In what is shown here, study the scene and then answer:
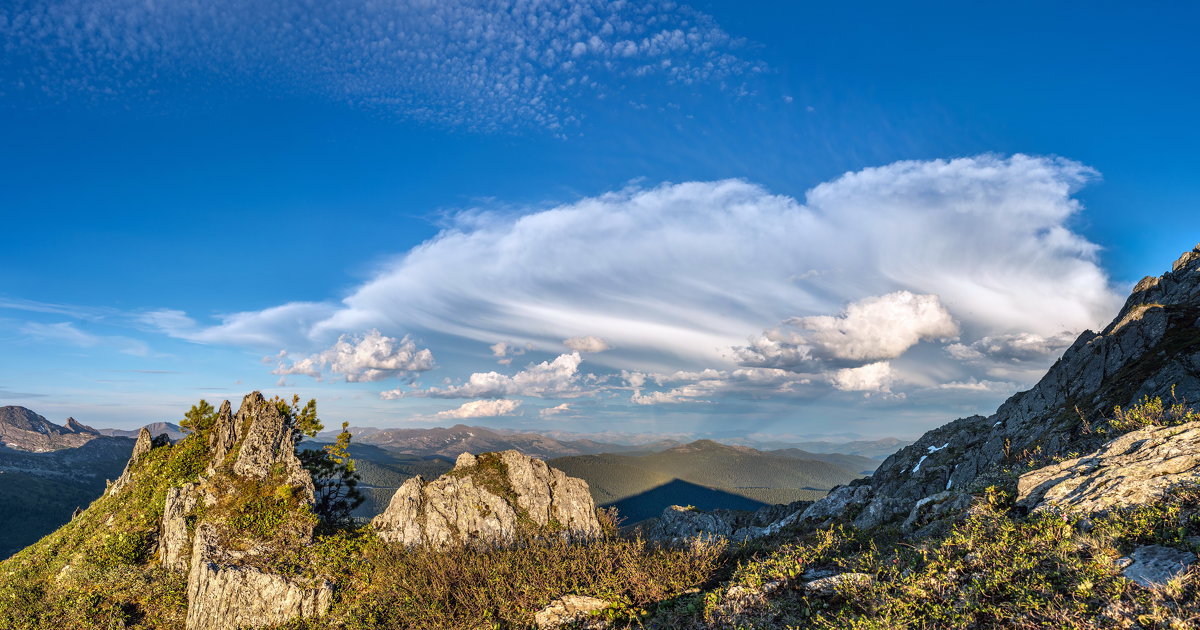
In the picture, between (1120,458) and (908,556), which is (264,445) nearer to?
(908,556)

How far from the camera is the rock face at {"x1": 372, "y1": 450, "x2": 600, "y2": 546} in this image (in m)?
26.0

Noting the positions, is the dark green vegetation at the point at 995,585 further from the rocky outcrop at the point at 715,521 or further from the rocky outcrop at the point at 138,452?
the rocky outcrop at the point at 715,521

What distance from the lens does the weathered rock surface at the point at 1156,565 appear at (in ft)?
26.7

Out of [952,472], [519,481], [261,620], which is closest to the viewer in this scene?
[261,620]

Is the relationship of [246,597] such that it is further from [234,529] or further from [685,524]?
[685,524]

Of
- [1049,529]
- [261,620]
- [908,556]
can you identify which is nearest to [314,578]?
[261,620]

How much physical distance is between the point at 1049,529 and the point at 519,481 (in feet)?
84.9

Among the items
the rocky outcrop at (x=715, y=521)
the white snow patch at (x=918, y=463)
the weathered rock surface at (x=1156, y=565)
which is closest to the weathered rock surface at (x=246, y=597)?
the weathered rock surface at (x=1156, y=565)

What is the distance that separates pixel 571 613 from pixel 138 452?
35.7m

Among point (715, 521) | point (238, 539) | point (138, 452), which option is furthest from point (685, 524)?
point (138, 452)

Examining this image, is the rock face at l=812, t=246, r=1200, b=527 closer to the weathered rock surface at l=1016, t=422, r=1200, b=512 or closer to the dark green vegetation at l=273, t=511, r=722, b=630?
the weathered rock surface at l=1016, t=422, r=1200, b=512

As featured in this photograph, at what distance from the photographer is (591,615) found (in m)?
13.5

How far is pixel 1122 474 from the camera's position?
39.8 feet

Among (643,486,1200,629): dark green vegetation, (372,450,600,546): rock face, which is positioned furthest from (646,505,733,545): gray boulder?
(643,486,1200,629): dark green vegetation
